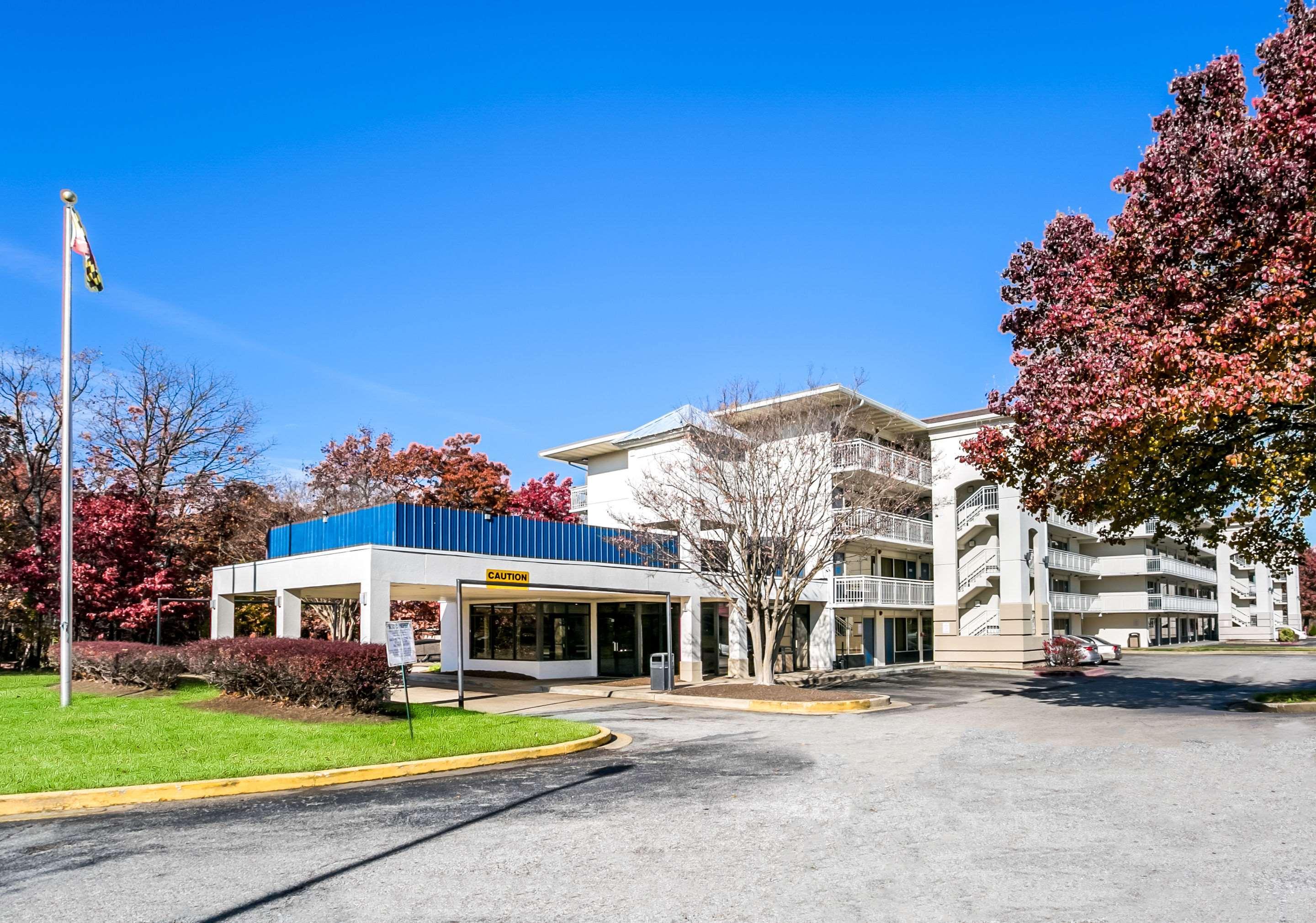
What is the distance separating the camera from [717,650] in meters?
35.4

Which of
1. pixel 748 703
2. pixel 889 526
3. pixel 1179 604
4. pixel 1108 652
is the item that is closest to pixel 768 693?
pixel 748 703

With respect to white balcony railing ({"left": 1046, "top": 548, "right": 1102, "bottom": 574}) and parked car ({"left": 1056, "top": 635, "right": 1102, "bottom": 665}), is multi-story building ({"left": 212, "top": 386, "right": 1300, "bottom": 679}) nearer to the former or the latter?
white balcony railing ({"left": 1046, "top": 548, "right": 1102, "bottom": 574})

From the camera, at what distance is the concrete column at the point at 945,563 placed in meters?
43.1

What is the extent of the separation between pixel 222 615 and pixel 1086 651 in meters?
33.3

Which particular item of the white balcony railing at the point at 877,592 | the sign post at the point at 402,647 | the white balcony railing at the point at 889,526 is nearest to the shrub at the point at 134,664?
the sign post at the point at 402,647

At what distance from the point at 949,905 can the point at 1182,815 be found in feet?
13.2

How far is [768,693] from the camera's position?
2352 centimetres

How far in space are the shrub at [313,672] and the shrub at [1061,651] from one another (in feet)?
95.0

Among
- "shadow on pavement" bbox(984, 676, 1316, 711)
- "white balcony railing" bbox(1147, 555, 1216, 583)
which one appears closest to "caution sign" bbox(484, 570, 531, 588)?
"shadow on pavement" bbox(984, 676, 1316, 711)

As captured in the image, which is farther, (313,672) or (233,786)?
(313,672)

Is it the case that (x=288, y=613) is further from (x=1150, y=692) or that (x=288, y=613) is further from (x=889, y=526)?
(x=1150, y=692)

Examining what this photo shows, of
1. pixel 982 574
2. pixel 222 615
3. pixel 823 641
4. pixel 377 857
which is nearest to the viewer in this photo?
pixel 377 857

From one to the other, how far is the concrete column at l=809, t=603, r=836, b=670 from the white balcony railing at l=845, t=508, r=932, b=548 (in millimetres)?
3661

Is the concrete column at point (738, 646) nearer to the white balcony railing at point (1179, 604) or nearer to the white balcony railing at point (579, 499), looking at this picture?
the white balcony railing at point (579, 499)
